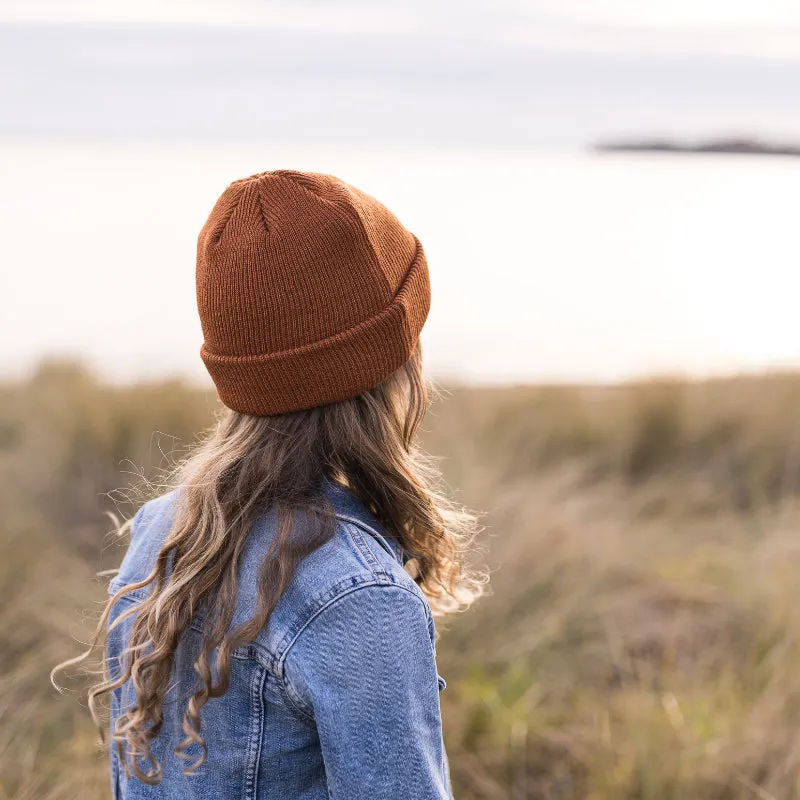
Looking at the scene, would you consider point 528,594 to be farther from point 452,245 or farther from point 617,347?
point 452,245

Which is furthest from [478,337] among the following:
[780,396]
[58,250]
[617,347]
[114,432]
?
[58,250]

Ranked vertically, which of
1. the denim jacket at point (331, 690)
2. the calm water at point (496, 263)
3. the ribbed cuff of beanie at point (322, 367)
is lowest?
the calm water at point (496, 263)

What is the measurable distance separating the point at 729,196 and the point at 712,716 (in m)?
14.7

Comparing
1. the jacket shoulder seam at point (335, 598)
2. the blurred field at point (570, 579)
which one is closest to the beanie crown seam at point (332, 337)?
the jacket shoulder seam at point (335, 598)

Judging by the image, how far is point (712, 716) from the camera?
3.06 meters

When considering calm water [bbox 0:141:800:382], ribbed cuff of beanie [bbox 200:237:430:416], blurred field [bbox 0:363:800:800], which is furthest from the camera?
calm water [bbox 0:141:800:382]

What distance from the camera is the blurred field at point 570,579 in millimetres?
2854

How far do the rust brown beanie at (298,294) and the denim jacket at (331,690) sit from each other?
0.59ft

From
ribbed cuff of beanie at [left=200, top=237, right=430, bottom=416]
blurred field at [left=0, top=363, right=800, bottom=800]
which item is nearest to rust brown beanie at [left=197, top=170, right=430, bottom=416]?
ribbed cuff of beanie at [left=200, top=237, right=430, bottom=416]

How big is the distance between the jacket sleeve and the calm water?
76.8 inches

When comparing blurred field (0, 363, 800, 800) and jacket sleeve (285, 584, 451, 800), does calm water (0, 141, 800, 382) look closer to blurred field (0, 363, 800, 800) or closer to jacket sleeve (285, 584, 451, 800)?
blurred field (0, 363, 800, 800)

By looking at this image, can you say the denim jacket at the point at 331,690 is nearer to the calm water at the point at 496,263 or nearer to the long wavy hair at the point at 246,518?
the long wavy hair at the point at 246,518

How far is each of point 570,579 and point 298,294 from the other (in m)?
2.68

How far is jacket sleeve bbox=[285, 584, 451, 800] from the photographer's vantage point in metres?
1.16
